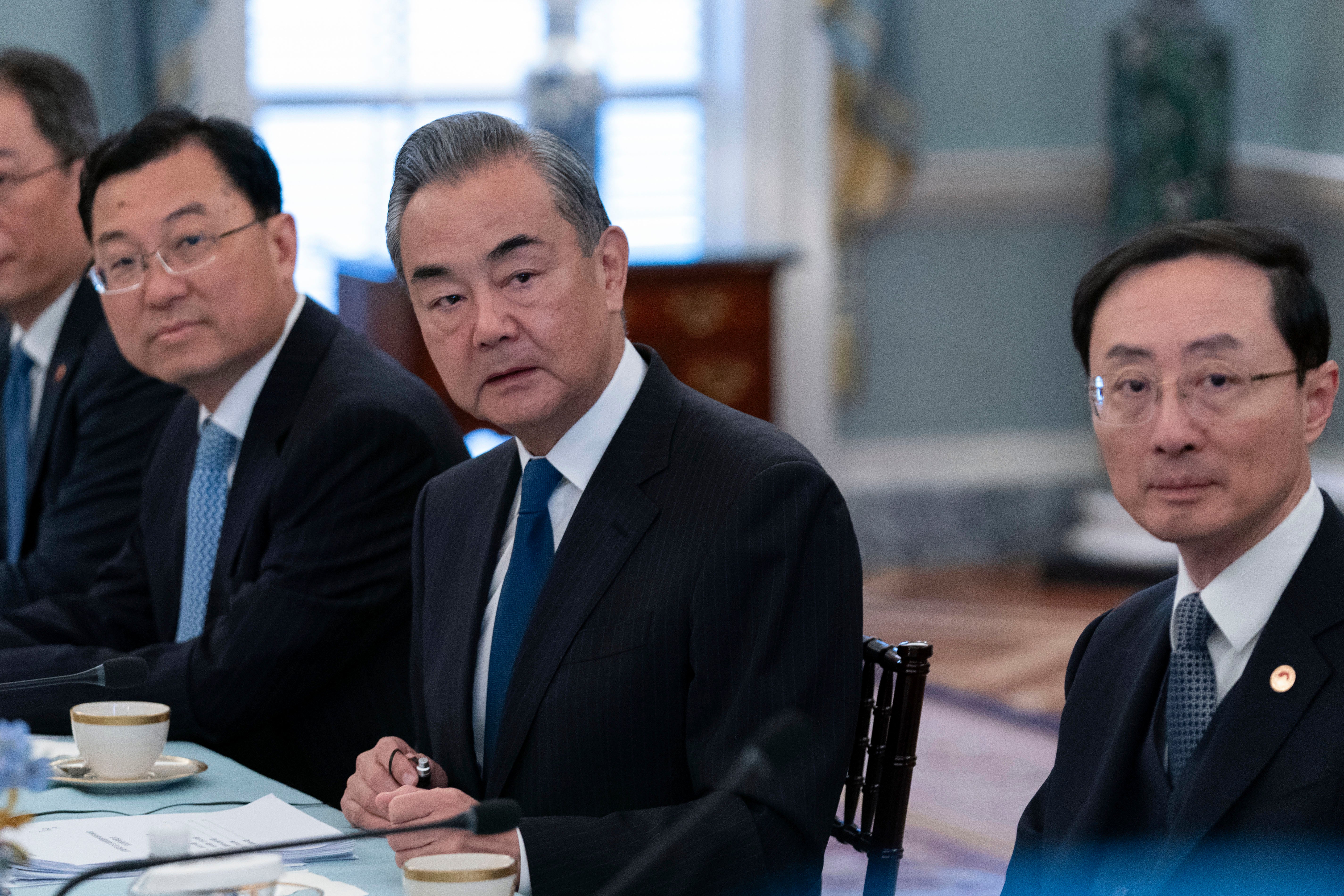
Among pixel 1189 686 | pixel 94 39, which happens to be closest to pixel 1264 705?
pixel 1189 686

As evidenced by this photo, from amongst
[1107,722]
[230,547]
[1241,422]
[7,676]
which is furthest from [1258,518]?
[7,676]

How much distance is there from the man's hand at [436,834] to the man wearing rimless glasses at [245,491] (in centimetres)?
58

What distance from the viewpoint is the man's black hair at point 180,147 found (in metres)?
2.18

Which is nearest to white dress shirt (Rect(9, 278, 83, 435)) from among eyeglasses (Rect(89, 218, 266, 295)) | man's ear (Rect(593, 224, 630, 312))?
eyeglasses (Rect(89, 218, 266, 295))

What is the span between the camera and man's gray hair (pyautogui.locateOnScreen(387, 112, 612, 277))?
1.64 metres

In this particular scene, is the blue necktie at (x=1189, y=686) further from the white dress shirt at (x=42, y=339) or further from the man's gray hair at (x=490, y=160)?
the white dress shirt at (x=42, y=339)

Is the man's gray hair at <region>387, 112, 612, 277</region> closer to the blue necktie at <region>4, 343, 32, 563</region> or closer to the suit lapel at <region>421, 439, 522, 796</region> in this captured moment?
the suit lapel at <region>421, 439, 522, 796</region>

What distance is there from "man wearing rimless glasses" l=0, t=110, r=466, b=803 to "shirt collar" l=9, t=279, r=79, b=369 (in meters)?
0.53

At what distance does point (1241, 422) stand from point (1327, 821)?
1.13ft

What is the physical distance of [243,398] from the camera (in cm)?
220

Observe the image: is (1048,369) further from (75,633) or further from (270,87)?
(75,633)

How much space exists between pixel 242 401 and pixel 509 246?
28.7 inches

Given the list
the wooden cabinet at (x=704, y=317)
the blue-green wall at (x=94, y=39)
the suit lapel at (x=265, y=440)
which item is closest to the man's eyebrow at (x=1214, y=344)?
Result: the suit lapel at (x=265, y=440)

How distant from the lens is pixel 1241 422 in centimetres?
138
